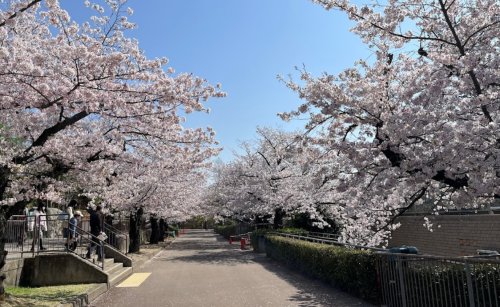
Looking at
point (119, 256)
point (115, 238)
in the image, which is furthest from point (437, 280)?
point (115, 238)

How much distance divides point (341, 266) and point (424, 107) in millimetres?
5371

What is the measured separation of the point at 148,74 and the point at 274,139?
78.5ft

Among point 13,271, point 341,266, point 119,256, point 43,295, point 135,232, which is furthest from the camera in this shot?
point 135,232

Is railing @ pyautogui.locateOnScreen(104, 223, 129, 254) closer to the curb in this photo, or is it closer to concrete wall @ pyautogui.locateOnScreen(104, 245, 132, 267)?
concrete wall @ pyautogui.locateOnScreen(104, 245, 132, 267)

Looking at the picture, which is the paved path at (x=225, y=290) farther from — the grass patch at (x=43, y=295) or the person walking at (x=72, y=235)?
the person walking at (x=72, y=235)

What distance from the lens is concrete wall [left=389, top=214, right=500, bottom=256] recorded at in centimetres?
1720

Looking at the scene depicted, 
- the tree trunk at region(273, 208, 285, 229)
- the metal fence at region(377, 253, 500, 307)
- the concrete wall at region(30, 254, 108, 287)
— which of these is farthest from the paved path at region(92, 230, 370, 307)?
the tree trunk at region(273, 208, 285, 229)

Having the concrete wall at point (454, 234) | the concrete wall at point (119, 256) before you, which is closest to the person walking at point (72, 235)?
the concrete wall at point (119, 256)

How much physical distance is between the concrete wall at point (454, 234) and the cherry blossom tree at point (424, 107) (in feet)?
31.9

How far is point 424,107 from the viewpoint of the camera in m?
7.68

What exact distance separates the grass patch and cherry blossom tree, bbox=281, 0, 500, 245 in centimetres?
700

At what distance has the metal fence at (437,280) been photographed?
21.4 feet

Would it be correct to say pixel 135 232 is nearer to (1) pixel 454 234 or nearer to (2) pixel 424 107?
(1) pixel 454 234

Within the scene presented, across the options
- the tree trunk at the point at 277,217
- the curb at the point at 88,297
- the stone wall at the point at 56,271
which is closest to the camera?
the curb at the point at 88,297
